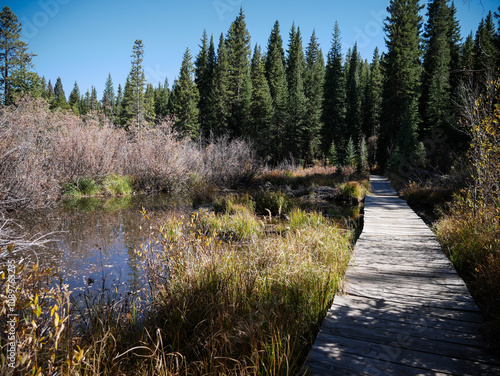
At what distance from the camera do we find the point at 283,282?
293 centimetres

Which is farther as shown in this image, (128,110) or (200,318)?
(128,110)

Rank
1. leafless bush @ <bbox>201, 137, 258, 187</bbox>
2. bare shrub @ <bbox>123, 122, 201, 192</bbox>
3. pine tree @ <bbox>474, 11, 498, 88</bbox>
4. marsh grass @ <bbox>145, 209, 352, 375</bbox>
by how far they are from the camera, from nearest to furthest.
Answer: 1. marsh grass @ <bbox>145, 209, 352, 375</bbox>
2. pine tree @ <bbox>474, 11, 498, 88</bbox>
3. bare shrub @ <bbox>123, 122, 201, 192</bbox>
4. leafless bush @ <bbox>201, 137, 258, 187</bbox>

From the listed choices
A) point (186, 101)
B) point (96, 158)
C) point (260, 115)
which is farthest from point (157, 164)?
point (186, 101)

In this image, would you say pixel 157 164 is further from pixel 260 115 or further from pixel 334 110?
pixel 334 110

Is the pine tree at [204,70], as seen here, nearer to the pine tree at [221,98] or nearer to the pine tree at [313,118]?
the pine tree at [221,98]

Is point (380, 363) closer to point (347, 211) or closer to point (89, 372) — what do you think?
point (89, 372)

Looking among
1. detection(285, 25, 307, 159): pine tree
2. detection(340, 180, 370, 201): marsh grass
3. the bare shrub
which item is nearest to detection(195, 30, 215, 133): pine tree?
detection(285, 25, 307, 159): pine tree

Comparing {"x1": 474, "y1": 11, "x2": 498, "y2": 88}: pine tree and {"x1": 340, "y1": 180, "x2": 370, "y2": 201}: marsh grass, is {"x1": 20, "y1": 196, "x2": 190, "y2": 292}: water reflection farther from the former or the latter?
{"x1": 340, "y1": 180, "x2": 370, "y2": 201}: marsh grass

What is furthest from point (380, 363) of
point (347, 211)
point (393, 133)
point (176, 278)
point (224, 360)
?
point (393, 133)

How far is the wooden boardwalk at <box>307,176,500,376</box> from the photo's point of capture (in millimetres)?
1780

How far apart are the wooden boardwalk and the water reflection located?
6.45 ft

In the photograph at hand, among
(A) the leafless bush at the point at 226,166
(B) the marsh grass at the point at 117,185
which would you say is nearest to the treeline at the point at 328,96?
(A) the leafless bush at the point at 226,166

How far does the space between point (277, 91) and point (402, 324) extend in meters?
32.6

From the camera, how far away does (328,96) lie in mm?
33406
